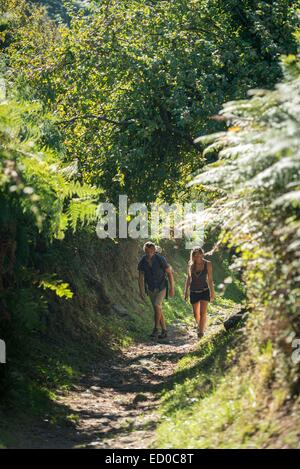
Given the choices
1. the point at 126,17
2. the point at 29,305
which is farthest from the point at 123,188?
the point at 29,305

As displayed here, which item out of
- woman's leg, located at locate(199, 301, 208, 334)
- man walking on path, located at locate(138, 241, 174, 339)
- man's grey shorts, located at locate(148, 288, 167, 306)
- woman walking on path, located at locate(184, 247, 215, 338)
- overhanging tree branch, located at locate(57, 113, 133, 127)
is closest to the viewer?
overhanging tree branch, located at locate(57, 113, 133, 127)

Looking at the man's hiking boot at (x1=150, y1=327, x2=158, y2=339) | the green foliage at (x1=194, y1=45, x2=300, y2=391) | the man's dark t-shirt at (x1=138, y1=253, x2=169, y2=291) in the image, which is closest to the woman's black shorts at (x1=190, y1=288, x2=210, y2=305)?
the man's dark t-shirt at (x1=138, y1=253, x2=169, y2=291)

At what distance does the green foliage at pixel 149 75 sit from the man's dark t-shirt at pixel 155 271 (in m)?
1.35

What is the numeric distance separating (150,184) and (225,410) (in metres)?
7.90

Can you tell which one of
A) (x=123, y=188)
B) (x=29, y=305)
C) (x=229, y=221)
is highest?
(x=123, y=188)

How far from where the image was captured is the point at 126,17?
52.0 ft

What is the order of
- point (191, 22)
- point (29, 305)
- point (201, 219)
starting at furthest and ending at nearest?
point (191, 22) < point (29, 305) < point (201, 219)

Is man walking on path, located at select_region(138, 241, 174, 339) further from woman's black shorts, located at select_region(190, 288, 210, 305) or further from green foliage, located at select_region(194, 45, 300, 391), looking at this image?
green foliage, located at select_region(194, 45, 300, 391)

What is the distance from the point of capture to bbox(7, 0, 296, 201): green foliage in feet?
47.2

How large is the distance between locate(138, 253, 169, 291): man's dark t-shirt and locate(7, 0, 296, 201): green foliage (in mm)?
1348

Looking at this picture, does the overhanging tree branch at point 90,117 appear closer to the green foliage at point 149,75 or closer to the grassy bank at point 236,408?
the green foliage at point 149,75

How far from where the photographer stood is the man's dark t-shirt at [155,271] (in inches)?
661

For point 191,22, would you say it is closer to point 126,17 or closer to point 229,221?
point 126,17

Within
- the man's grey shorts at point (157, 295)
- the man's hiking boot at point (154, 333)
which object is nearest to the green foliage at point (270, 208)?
the man's grey shorts at point (157, 295)
